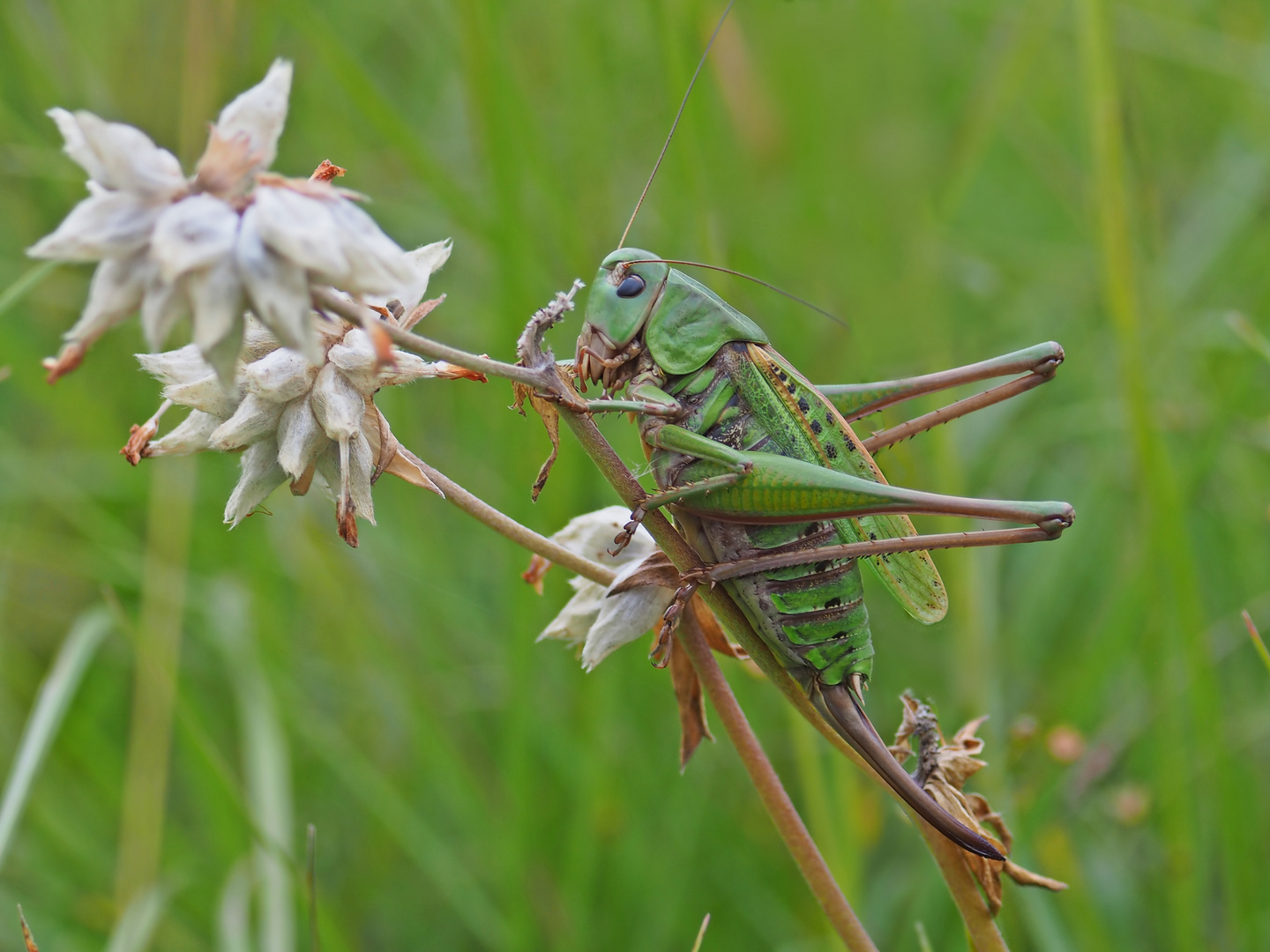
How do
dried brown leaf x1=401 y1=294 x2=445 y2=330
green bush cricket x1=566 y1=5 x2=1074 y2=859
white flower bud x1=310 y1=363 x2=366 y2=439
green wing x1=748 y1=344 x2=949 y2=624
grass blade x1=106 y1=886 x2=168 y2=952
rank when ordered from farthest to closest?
1. grass blade x1=106 y1=886 x2=168 y2=952
2. green wing x1=748 y1=344 x2=949 y2=624
3. green bush cricket x1=566 y1=5 x2=1074 y2=859
4. dried brown leaf x1=401 y1=294 x2=445 y2=330
5. white flower bud x1=310 y1=363 x2=366 y2=439

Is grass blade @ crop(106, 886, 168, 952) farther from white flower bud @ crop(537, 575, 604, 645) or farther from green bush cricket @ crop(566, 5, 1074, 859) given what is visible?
green bush cricket @ crop(566, 5, 1074, 859)

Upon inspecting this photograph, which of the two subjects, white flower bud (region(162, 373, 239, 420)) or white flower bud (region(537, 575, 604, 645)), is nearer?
white flower bud (region(162, 373, 239, 420))

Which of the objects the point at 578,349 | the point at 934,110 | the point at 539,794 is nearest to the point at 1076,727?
the point at 539,794

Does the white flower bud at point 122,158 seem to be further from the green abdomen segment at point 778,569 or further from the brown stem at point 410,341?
the green abdomen segment at point 778,569

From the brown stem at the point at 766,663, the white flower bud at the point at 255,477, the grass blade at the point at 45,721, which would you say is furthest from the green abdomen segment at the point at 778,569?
the grass blade at the point at 45,721

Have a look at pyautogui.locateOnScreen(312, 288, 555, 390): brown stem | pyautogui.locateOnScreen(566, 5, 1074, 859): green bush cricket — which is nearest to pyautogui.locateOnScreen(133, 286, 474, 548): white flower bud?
pyautogui.locateOnScreen(312, 288, 555, 390): brown stem

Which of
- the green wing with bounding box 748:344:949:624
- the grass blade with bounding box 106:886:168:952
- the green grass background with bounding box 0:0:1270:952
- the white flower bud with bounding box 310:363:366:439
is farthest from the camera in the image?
the green grass background with bounding box 0:0:1270:952

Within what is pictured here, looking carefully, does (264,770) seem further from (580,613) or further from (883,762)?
(883,762)
